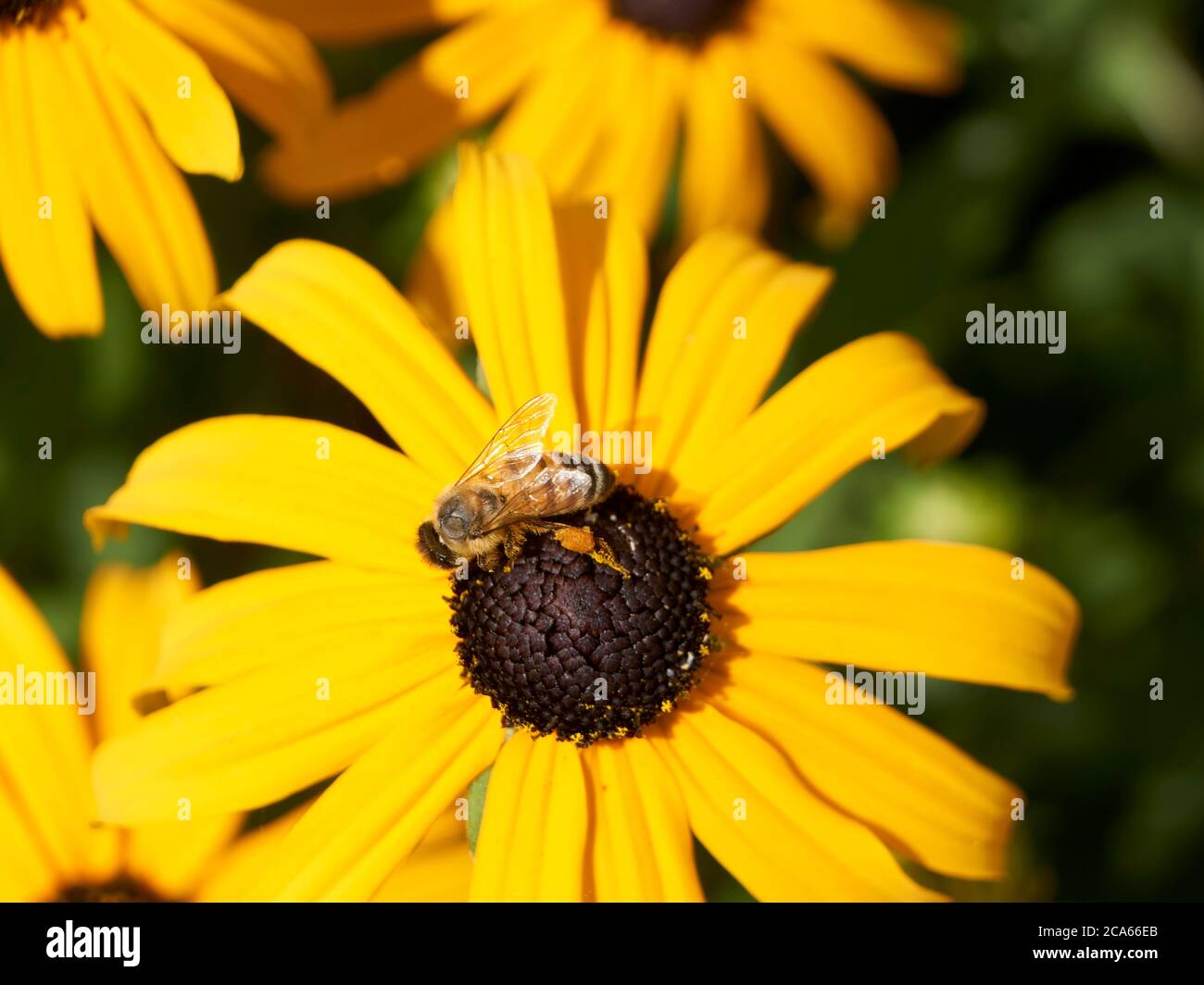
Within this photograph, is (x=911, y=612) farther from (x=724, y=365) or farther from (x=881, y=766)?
(x=724, y=365)

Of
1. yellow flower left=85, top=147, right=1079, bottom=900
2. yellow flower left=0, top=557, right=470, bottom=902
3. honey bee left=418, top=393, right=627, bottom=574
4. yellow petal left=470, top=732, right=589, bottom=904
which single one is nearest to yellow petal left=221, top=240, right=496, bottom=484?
yellow flower left=85, top=147, right=1079, bottom=900

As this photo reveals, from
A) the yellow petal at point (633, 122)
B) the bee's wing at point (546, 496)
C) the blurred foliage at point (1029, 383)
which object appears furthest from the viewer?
the blurred foliage at point (1029, 383)

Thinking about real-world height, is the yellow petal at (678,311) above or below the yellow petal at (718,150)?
below

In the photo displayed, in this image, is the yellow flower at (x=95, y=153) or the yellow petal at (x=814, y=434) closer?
the yellow petal at (x=814, y=434)

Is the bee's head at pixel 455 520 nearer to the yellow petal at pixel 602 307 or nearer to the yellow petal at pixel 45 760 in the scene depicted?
the yellow petal at pixel 602 307

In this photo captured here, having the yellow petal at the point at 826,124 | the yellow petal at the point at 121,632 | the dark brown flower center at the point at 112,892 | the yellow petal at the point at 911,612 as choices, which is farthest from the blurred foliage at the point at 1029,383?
the yellow petal at the point at 911,612

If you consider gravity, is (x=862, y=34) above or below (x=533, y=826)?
above

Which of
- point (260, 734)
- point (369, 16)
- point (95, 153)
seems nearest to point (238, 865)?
point (260, 734)
